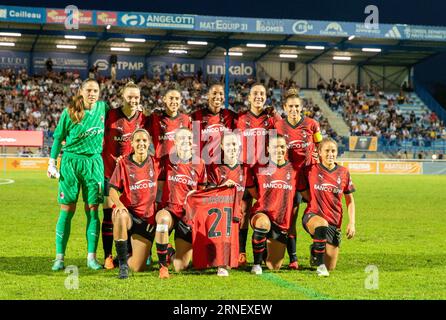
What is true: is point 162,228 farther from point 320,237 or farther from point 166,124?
point 320,237

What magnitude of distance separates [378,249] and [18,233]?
5.11 m

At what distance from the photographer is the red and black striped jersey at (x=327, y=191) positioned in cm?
652

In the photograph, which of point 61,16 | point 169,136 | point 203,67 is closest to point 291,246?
point 169,136

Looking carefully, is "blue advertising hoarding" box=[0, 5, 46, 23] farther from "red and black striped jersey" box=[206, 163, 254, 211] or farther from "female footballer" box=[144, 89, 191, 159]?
"red and black striped jersey" box=[206, 163, 254, 211]

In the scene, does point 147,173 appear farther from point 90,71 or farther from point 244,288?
point 90,71

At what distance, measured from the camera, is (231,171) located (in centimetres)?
657

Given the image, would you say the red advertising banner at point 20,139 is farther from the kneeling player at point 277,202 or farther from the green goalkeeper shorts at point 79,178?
the kneeling player at point 277,202

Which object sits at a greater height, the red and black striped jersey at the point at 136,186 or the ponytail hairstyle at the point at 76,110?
the ponytail hairstyle at the point at 76,110

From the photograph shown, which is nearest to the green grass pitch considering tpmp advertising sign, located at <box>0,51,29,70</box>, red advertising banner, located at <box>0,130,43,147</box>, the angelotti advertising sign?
red advertising banner, located at <box>0,130,43,147</box>

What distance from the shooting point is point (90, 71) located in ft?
131

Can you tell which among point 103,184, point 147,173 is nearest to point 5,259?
point 103,184

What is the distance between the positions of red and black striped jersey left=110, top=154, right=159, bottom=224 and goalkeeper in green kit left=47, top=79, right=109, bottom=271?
1.25 ft

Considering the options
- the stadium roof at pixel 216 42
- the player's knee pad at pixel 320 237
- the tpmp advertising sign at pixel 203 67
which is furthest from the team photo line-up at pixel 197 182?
the tpmp advertising sign at pixel 203 67

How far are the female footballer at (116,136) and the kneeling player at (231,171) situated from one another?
0.90 metres
